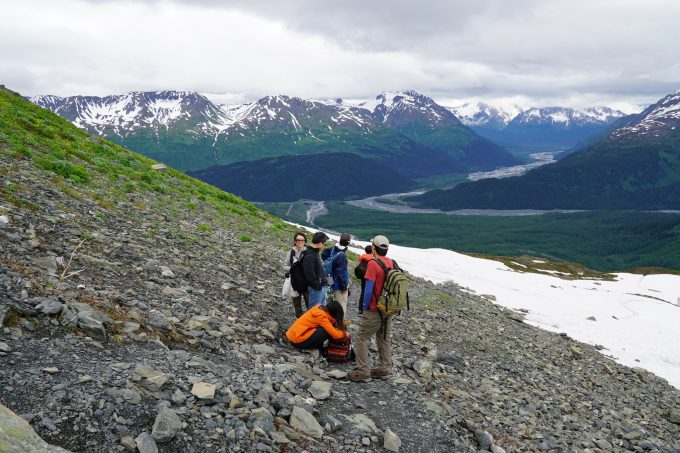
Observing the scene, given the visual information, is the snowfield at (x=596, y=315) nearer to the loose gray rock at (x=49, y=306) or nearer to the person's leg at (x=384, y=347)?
the person's leg at (x=384, y=347)

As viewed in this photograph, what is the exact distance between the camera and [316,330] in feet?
44.5

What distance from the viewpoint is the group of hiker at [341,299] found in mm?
12539

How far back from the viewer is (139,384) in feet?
27.7

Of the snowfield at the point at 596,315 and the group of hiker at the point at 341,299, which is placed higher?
the group of hiker at the point at 341,299

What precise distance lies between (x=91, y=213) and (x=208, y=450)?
13733mm

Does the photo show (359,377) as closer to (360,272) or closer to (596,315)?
(360,272)

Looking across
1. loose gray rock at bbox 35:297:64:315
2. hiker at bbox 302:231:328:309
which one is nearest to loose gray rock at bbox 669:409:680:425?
hiker at bbox 302:231:328:309

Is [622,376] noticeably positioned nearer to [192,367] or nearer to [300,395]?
[300,395]

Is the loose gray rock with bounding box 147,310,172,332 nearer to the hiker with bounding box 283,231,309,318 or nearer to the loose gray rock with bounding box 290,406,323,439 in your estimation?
the loose gray rock with bounding box 290,406,323,439

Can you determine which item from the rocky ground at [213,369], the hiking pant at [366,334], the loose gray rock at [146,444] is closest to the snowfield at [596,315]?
the rocky ground at [213,369]

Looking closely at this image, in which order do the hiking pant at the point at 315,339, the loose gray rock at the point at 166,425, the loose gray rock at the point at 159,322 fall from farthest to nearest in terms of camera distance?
1. the hiking pant at the point at 315,339
2. the loose gray rock at the point at 159,322
3. the loose gray rock at the point at 166,425

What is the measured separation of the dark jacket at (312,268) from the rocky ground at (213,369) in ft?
6.81

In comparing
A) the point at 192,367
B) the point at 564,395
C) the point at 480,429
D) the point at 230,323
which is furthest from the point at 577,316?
the point at 192,367

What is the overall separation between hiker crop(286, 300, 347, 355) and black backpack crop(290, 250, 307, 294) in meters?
1.08
